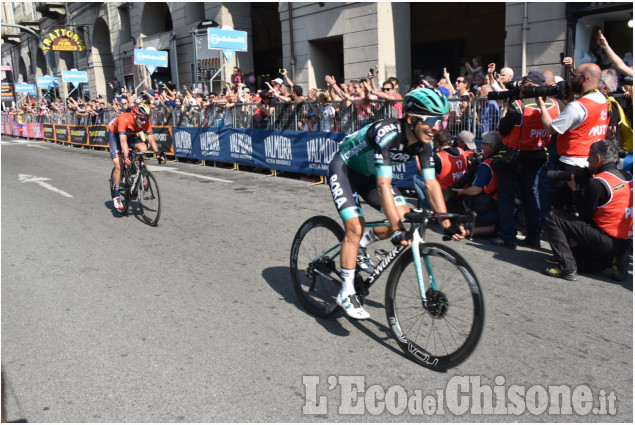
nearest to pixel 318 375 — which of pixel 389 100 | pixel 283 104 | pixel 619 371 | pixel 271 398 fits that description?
pixel 271 398

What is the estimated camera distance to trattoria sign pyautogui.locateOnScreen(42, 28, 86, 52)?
37688 millimetres

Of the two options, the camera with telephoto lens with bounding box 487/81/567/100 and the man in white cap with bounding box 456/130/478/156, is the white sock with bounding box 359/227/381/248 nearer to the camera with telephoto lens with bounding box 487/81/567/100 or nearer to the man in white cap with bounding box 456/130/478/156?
the camera with telephoto lens with bounding box 487/81/567/100

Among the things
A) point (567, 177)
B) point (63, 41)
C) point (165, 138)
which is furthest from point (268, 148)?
point (63, 41)

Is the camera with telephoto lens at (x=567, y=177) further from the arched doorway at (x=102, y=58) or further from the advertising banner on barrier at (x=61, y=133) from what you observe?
the arched doorway at (x=102, y=58)

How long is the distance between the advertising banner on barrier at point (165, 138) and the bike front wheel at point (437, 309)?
1515cm

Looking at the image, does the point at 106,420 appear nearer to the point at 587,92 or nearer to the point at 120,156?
the point at 587,92

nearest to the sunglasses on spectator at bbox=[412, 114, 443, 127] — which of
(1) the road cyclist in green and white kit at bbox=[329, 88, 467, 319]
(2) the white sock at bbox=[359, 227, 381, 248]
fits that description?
(1) the road cyclist in green and white kit at bbox=[329, 88, 467, 319]

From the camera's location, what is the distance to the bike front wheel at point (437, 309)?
3.28m

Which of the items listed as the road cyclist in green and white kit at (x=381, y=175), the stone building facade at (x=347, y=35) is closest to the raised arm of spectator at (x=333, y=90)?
the stone building facade at (x=347, y=35)

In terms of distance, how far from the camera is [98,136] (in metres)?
23.6

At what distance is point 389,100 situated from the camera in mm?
10102

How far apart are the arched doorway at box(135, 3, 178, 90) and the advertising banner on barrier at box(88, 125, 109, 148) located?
6.69 meters

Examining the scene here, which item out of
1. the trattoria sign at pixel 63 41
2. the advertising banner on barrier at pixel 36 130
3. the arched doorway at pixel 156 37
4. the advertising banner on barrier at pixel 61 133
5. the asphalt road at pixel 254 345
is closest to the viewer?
the asphalt road at pixel 254 345

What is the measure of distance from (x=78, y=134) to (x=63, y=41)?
1667 cm
